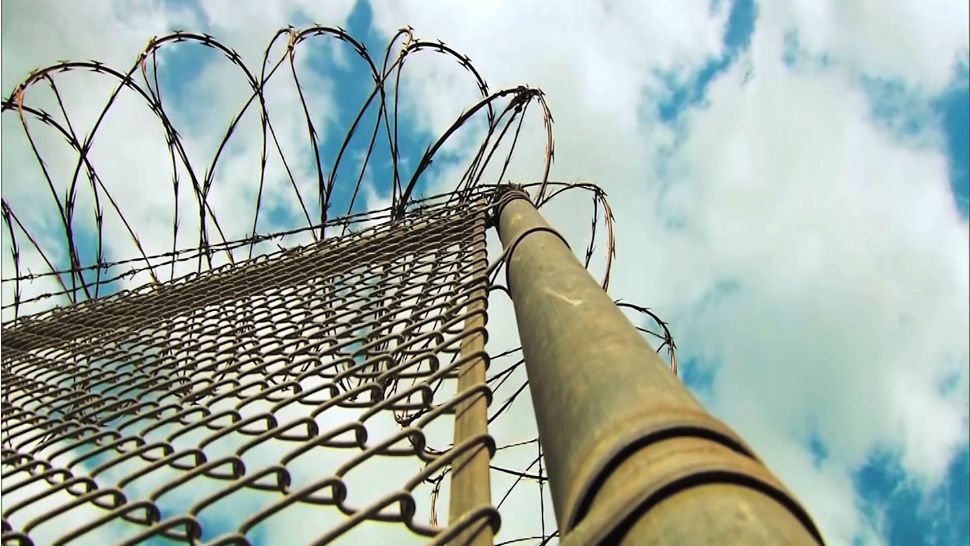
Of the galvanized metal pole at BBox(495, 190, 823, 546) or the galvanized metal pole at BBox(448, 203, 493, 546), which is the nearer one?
the galvanized metal pole at BBox(495, 190, 823, 546)

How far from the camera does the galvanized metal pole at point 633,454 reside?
773 mm

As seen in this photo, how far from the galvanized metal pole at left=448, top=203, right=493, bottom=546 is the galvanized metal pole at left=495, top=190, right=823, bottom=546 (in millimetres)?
176

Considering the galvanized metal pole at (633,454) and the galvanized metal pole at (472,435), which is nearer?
the galvanized metal pole at (633,454)

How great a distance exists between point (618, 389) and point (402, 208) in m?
3.31

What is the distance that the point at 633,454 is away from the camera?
0.90m

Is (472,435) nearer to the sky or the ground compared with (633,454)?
nearer to the sky

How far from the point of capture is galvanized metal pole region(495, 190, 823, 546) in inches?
30.4

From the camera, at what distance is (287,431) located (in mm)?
1996

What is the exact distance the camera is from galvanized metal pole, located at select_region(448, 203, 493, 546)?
4.19 feet

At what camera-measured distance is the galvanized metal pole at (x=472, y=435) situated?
1.28 m

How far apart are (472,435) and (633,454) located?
66cm

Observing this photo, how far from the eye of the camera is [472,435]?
5.00 ft

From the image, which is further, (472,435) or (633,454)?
(472,435)

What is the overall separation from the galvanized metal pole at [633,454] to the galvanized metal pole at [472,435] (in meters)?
0.18
